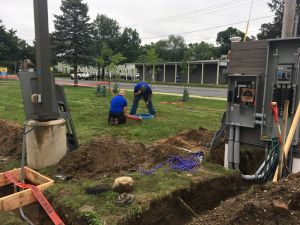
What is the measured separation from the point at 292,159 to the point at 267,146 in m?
0.50

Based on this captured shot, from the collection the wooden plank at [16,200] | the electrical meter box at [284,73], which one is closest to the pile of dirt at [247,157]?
the electrical meter box at [284,73]

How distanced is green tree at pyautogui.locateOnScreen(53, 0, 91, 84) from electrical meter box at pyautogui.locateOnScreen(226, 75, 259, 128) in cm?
2736

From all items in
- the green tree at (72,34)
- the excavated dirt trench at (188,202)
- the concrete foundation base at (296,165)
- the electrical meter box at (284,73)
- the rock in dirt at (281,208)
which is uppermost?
the green tree at (72,34)

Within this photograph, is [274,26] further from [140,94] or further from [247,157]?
[247,157]

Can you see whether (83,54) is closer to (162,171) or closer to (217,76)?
(217,76)

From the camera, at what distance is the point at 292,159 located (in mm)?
5426

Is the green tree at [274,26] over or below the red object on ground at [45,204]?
over

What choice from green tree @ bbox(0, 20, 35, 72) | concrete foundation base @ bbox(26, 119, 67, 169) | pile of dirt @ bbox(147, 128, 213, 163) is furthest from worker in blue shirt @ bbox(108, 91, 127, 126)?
green tree @ bbox(0, 20, 35, 72)

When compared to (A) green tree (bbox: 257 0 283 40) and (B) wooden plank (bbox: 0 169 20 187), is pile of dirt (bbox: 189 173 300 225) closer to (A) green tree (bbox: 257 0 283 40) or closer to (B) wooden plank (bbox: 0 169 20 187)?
(B) wooden plank (bbox: 0 169 20 187)

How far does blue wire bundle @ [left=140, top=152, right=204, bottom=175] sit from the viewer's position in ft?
18.6

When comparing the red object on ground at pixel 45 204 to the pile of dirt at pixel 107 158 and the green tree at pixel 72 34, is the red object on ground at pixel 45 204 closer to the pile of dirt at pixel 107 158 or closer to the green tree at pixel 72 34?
the pile of dirt at pixel 107 158

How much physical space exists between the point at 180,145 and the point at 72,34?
26.7 m

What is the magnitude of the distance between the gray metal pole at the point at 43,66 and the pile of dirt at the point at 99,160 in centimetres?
94

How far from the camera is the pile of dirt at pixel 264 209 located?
9.75 feet
